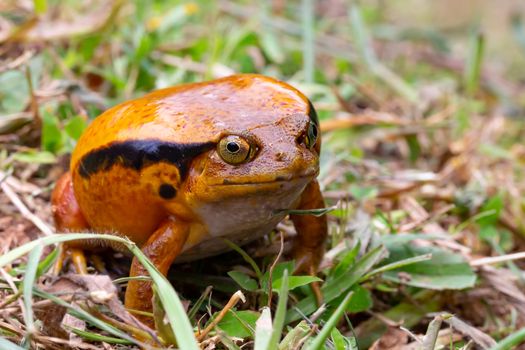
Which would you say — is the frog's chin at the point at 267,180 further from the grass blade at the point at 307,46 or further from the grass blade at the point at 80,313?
the grass blade at the point at 307,46

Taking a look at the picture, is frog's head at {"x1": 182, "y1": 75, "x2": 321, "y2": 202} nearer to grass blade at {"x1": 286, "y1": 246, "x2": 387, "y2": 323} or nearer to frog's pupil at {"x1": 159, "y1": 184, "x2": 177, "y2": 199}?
frog's pupil at {"x1": 159, "y1": 184, "x2": 177, "y2": 199}

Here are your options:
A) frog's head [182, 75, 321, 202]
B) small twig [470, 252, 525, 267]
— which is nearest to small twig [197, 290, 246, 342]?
frog's head [182, 75, 321, 202]

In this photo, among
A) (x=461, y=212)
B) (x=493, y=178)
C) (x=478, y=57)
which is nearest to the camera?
(x=461, y=212)

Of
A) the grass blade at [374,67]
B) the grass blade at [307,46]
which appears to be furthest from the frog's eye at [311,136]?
the grass blade at [374,67]

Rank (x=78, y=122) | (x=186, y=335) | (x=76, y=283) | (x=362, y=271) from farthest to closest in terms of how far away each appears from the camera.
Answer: (x=78, y=122) < (x=362, y=271) < (x=76, y=283) < (x=186, y=335)

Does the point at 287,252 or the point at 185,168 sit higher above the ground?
the point at 185,168

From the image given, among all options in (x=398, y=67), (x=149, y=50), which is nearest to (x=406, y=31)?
(x=398, y=67)

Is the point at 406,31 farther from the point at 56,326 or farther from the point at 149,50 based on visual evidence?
the point at 56,326
